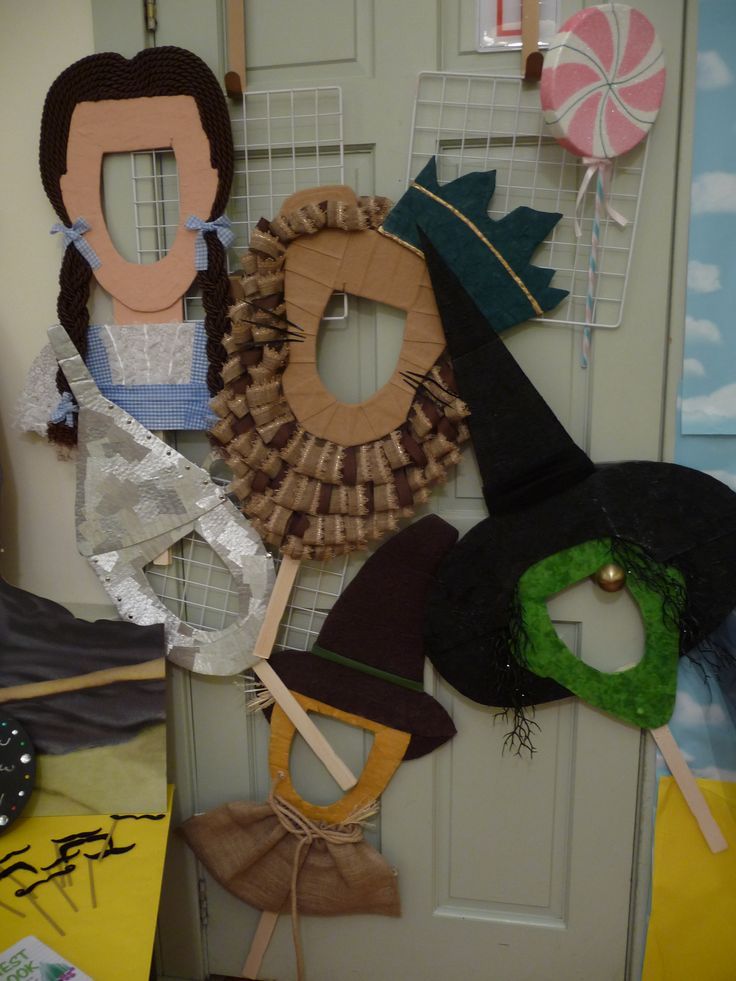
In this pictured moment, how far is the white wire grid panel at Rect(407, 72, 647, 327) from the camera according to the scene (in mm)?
994

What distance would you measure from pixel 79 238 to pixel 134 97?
9.7 inches

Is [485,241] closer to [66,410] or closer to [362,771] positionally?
[66,410]

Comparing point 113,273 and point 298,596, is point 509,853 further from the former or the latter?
point 113,273

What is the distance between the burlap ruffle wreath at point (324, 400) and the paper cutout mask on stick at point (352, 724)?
0.34 ft

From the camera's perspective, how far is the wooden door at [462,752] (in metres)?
1.01

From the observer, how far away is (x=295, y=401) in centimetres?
106

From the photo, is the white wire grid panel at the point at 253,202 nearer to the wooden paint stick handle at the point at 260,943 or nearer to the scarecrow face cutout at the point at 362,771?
the scarecrow face cutout at the point at 362,771

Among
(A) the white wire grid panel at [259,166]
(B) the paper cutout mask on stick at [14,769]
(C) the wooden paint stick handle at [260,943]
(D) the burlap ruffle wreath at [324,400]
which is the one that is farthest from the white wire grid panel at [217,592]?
(C) the wooden paint stick handle at [260,943]

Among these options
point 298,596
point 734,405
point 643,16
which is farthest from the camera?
point 298,596

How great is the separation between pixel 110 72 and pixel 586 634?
1243mm

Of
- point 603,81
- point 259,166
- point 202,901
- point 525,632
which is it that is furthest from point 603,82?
point 202,901

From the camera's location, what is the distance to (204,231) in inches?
41.4

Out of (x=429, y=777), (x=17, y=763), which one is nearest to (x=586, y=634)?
(x=429, y=777)

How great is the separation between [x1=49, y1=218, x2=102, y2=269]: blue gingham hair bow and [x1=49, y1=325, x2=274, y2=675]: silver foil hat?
0.13 m
